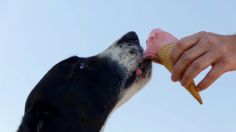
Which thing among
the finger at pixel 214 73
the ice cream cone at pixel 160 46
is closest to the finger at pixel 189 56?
the finger at pixel 214 73

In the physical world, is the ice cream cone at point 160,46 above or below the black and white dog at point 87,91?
above

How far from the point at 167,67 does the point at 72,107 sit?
1414 millimetres

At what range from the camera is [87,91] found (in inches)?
177

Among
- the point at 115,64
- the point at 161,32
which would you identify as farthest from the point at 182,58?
the point at 115,64

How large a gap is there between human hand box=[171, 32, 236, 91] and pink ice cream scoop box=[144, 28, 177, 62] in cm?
73

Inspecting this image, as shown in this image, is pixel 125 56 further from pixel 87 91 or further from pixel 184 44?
pixel 184 44

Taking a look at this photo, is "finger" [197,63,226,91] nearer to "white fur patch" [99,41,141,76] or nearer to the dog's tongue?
the dog's tongue

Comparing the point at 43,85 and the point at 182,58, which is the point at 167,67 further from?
the point at 43,85

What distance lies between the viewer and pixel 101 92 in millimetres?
4480

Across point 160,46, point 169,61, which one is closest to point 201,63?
point 169,61

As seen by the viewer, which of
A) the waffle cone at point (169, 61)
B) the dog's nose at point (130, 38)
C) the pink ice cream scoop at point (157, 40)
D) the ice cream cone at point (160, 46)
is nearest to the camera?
the waffle cone at point (169, 61)

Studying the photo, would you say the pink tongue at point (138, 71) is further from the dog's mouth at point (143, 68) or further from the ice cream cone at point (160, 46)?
the ice cream cone at point (160, 46)

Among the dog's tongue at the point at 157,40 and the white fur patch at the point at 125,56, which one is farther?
the white fur patch at the point at 125,56

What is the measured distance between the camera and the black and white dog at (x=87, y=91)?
4.32m
